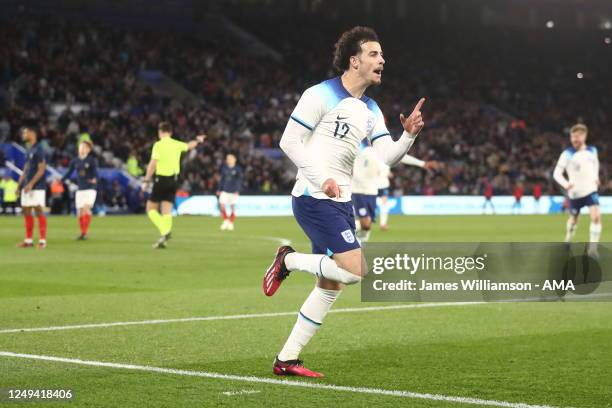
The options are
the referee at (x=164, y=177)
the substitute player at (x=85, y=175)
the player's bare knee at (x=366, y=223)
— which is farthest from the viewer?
the substitute player at (x=85, y=175)

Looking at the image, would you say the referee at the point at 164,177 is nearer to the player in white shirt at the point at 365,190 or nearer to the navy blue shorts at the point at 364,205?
the player in white shirt at the point at 365,190

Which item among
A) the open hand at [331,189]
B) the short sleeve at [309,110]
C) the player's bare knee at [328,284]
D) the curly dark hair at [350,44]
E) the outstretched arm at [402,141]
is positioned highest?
the curly dark hair at [350,44]

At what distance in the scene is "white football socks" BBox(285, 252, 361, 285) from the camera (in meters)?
7.38

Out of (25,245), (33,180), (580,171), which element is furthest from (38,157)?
(580,171)

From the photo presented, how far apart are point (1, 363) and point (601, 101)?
64.7 meters

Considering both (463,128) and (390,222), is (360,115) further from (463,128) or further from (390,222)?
(463,128)

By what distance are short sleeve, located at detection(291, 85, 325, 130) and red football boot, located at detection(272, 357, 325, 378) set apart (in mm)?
1632

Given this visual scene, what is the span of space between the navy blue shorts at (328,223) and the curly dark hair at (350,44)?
1.01 m

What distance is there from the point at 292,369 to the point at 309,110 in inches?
70.4

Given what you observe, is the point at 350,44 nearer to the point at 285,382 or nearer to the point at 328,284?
the point at 328,284

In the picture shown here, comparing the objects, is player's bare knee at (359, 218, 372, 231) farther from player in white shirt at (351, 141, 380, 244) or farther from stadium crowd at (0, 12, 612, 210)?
stadium crowd at (0, 12, 612, 210)

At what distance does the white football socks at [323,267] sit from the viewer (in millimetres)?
7375

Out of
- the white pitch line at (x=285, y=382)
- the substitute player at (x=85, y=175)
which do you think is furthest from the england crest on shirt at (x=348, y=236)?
the substitute player at (x=85, y=175)

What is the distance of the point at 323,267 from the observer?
24.5ft
